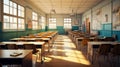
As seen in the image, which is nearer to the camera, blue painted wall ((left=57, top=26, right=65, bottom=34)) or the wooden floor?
the wooden floor

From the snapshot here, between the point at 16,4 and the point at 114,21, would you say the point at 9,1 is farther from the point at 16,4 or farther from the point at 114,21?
the point at 114,21

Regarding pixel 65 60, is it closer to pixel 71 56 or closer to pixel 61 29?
pixel 71 56

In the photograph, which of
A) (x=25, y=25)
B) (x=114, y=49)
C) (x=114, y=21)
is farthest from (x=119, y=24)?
(x=25, y=25)

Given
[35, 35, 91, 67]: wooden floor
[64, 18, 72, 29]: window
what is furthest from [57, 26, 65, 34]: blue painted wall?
[35, 35, 91, 67]: wooden floor

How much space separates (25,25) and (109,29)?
232 inches

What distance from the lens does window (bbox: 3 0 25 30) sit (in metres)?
8.38

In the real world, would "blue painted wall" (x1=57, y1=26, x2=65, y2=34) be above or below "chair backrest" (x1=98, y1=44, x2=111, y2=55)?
above

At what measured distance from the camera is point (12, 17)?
31.4 ft

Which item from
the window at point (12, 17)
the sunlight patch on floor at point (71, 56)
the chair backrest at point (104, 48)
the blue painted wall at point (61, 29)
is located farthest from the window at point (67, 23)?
the chair backrest at point (104, 48)

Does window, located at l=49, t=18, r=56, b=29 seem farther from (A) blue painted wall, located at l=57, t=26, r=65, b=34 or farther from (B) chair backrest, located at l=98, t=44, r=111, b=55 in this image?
(B) chair backrest, located at l=98, t=44, r=111, b=55

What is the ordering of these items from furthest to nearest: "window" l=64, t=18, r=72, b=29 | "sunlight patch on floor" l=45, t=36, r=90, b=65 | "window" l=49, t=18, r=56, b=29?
"window" l=64, t=18, r=72, b=29 → "window" l=49, t=18, r=56, b=29 → "sunlight patch on floor" l=45, t=36, r=90, b=65

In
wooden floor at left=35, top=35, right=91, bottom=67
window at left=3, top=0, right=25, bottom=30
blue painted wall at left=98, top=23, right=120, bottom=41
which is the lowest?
wooden floor at left=35, top=35, right=91, bottom=67

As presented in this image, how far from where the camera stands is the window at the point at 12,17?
8383mm

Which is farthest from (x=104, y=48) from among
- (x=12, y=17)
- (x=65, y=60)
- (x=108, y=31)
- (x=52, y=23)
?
(x=52, y=23)
